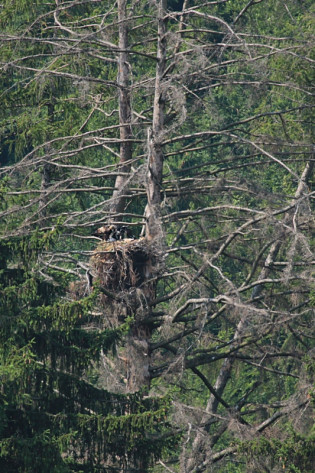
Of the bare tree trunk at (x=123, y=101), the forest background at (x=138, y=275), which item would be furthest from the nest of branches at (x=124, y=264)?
the bare tree trunk at (x=123, y=101)

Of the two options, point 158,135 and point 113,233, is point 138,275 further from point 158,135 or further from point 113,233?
point 158,135

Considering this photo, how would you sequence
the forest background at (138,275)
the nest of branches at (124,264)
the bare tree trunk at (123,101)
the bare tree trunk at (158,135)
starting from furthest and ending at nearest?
the bare tree trunk at (123,101)
the bare tree trunk at (158,135)
the nest of branches at (124,264)
the forest background at (138,275)

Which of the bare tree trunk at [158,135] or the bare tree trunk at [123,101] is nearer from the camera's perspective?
the bare tree trunk at [158,135]

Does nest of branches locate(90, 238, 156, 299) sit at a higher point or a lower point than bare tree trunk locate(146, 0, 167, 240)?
lower

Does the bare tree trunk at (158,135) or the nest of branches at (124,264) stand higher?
the bare tree trunk at (158,135)

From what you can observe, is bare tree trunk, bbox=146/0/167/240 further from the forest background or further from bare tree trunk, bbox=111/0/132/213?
bare tree trunk, bbox=111/0/132/213

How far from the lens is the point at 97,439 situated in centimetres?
1286

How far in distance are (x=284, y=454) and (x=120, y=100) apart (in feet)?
19.8

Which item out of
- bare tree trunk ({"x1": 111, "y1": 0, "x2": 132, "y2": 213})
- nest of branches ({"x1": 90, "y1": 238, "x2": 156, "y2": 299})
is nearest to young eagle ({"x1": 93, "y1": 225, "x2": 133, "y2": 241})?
nest of branches ({"x1": 90, "y1": 238, "x2": 156, "y2": 299})

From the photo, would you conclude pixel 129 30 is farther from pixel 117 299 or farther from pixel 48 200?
pixel 117 299

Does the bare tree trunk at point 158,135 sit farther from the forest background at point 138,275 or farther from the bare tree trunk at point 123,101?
the bare tree trunk at point 123,101

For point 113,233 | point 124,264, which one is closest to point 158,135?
point 113,233

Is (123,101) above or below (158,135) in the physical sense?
below

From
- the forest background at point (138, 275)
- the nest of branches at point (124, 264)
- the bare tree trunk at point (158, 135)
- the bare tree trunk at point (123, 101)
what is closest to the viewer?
the forest background at point (138, 275)
